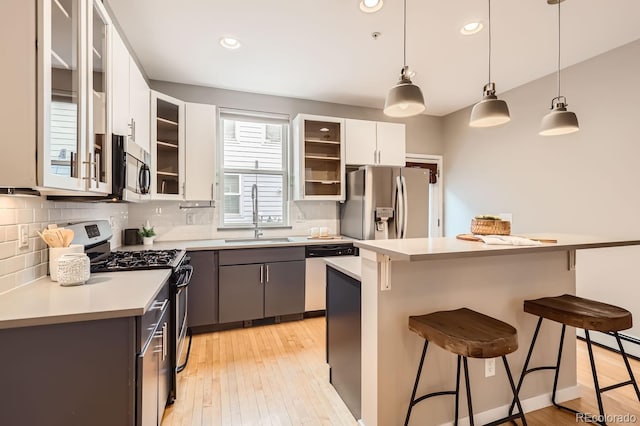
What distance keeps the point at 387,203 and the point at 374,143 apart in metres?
0.93

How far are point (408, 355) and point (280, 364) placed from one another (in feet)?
4.23

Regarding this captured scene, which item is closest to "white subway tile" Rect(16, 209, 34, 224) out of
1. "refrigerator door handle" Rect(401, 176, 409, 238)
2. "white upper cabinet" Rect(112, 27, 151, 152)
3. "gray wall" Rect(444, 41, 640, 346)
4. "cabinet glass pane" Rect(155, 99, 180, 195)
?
"white upper cabinet" Rect(112, 27, 151, 152)

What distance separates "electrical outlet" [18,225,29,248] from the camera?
1.47 metres

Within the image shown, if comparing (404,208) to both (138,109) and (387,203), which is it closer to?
(387,203)

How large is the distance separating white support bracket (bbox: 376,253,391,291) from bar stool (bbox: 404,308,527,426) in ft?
0.74

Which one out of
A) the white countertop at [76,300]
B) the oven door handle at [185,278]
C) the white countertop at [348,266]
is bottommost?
the oven door handle at [185,278]

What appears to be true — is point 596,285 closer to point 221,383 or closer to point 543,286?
point 543,286

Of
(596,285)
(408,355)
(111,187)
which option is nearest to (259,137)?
(111,187)

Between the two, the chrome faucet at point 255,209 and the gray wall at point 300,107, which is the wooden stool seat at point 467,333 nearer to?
the chrome faucet at point 255,209

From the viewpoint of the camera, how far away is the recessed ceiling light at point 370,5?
7.10ft

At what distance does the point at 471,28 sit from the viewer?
251cm

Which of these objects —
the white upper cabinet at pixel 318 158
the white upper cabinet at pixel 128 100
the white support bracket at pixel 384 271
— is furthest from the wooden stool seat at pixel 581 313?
the white upper cabinet at pixel 128 100

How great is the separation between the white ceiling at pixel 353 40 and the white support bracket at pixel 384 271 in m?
1.89

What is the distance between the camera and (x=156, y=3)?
2213 millimetres
